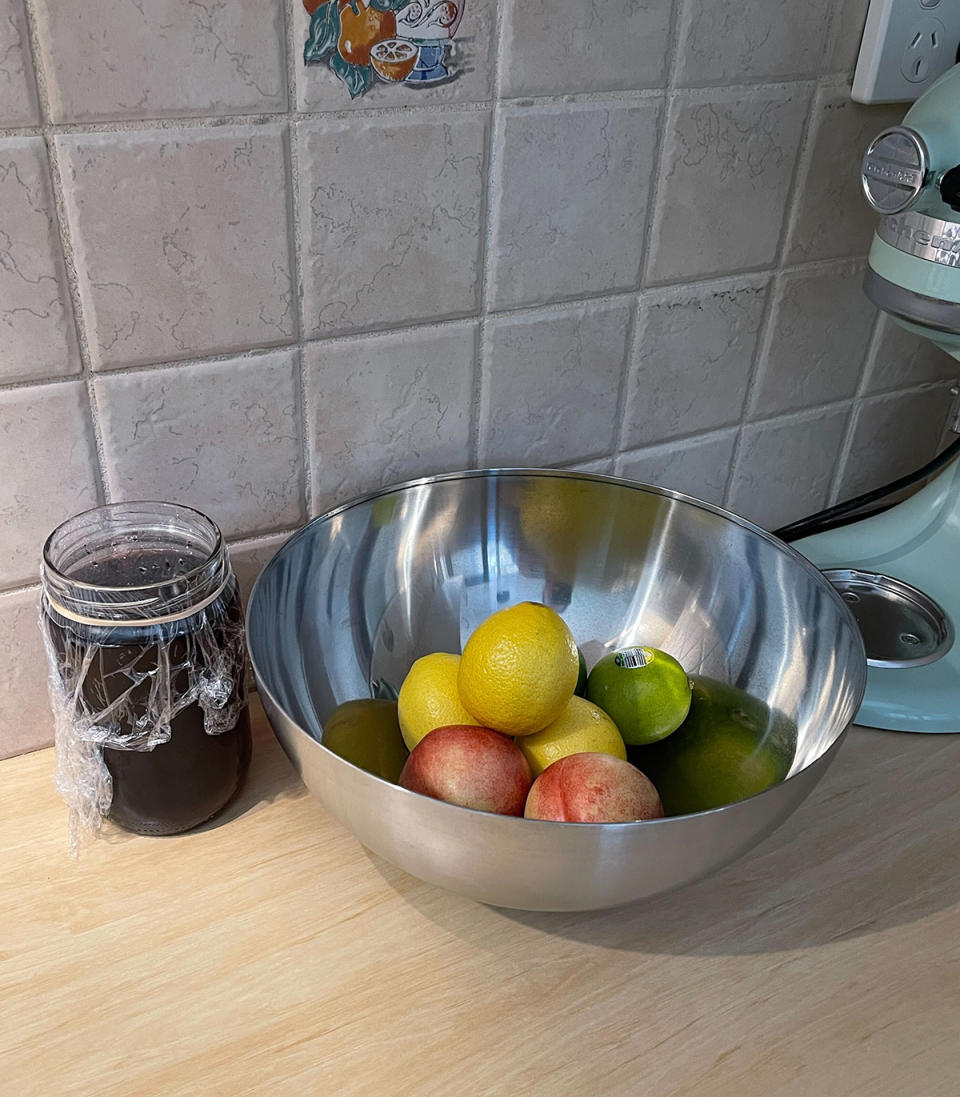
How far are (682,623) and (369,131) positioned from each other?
0.37 m

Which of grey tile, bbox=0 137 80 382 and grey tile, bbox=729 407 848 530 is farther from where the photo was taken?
grey tile, bbox=729 407 848 530

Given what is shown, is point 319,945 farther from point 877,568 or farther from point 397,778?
point 877,568

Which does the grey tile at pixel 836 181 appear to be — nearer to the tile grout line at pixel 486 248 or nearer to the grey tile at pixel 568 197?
the grey tile at pixel 568 197

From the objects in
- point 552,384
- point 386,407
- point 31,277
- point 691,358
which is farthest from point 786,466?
point 31,277

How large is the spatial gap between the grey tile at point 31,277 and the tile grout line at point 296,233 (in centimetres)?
13

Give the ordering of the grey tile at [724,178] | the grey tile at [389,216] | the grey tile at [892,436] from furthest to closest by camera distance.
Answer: the grey tile at [892,436], the grey tile at [724,178], the grey tile at [389,216]

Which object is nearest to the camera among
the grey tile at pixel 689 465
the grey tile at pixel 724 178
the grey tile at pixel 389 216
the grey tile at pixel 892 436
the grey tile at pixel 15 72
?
the grey tile at pixel 15 72

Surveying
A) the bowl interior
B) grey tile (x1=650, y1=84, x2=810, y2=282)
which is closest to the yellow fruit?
the bowl interior

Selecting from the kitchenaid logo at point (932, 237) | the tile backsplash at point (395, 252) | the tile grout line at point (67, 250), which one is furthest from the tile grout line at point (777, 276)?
the tile grout line at point (67, 250)

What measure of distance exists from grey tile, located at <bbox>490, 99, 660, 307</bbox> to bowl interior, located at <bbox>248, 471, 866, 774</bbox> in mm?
133

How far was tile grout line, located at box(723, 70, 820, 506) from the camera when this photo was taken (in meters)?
0.75

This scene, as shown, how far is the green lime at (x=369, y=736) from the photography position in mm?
617

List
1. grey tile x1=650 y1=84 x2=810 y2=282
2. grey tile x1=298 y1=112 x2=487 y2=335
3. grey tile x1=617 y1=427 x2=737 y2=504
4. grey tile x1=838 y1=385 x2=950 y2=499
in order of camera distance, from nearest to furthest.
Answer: grey tile x1=298 y1=112 x2=487 y2=335 < grey tile x1=650 y1=84 x2=810 y2=282 < grey tile x1=617 y1=427 x2=737 y2=504 < grey tile x1=838 y1=385 x2=950 y2=499

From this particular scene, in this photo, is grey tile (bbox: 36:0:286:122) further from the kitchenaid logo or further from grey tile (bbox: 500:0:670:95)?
the kitchenaid logo
